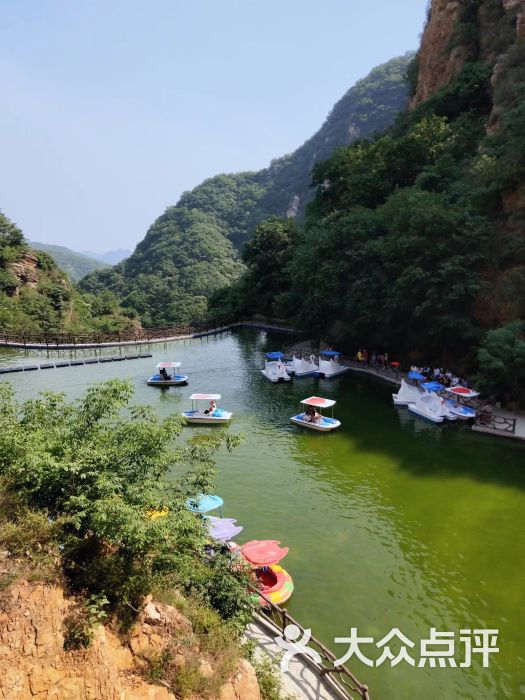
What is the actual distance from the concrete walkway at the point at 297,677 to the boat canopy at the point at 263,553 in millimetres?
2060

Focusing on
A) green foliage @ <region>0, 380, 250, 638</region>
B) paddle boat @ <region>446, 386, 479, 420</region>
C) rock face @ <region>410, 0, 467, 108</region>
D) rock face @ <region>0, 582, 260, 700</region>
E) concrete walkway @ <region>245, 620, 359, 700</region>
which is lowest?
concrete walkway @ <region>245, 620, 359, 700</region>

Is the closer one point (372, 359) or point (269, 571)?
point (269, 571)

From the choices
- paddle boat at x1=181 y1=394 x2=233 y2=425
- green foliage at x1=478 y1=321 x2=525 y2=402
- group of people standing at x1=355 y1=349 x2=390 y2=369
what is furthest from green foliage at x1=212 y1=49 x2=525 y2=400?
paddle boat at x1=181 y1=394 x2=233 y2=425

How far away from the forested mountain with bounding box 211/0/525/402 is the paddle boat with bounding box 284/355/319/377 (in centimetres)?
396

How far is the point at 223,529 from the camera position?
48.1 ft

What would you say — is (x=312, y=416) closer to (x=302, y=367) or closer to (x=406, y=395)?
(x=406, y=395)

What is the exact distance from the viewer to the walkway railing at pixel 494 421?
2448 cm

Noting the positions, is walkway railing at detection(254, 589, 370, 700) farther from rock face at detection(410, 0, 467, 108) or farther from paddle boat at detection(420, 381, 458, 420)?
rock face at detection(410, 0, 467, 108)

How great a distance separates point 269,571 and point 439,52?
5729 centimetres

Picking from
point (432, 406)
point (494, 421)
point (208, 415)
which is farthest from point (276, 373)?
point (494, 421)

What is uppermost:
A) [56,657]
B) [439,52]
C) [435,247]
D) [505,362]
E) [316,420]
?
[439,52]

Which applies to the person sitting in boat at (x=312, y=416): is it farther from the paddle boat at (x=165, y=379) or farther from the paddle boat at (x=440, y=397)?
the paddle boat at (x=165, y=379)

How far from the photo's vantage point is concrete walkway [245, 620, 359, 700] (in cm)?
988

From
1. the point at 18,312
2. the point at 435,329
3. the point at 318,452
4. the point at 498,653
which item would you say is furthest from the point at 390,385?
the point at 18,312
